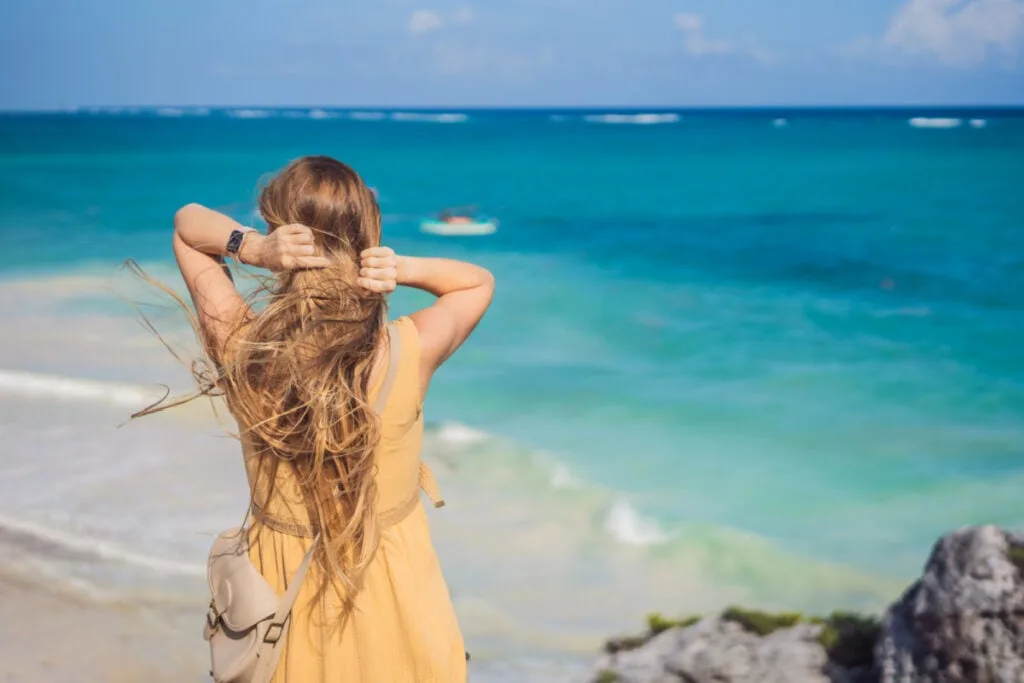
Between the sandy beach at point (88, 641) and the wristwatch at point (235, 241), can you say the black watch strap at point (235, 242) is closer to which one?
the wristwatch at point (235, 241)

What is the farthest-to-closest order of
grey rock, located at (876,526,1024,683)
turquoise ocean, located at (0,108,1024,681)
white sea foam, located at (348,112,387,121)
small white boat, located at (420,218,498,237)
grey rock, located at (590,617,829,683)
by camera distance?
white sea foam, located at (348,112,387,121) < small white boat, located at (420,218,498,237) < turquoise ocean, located at (0,108,1024,681) < grey rock, located at (590,617,829,683) < grey rock, located at (876,526,1024,683)

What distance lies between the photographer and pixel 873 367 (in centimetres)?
1191

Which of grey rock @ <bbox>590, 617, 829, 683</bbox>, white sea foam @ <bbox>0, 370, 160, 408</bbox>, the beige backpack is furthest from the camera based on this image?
white sea foam @ <bbox>0, 370, 160, 408</bbox>

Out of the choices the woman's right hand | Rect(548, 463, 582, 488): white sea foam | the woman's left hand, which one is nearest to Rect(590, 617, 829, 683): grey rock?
the woman's left hand

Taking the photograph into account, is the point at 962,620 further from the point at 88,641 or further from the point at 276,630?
the point at 88,641

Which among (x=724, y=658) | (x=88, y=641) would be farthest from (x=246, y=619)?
(x=88, y=641)

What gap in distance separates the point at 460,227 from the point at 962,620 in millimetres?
20748

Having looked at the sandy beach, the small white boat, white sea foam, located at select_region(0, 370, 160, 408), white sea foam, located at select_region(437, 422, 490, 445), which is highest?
the small white boat

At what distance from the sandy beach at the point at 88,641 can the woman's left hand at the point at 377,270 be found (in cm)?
307

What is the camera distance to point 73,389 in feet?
28.6

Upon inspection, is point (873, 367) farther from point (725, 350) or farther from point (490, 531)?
point (490, 531)

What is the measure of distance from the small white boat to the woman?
21387 millimetres

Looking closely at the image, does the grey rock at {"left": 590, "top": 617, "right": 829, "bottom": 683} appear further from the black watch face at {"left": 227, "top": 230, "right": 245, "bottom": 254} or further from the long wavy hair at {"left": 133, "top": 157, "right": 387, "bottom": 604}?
the black watch face at {"left": 227, "top": 230, "right": 245, "bottom": 254}

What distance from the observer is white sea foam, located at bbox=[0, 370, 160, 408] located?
28.0 feet
